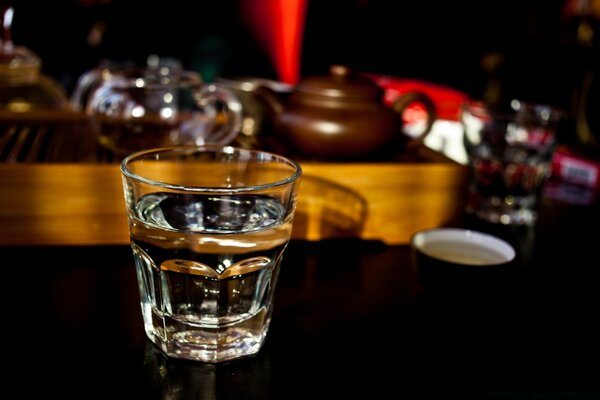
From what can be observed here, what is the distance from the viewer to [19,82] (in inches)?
56.6

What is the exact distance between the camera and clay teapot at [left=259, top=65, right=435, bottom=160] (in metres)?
1.00

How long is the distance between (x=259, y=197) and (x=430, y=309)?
11.6 inches

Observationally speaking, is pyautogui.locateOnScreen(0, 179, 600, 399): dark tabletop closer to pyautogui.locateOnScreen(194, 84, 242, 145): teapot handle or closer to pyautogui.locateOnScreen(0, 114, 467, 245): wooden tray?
pyautogui.locateOnScreen(0, 114, 467, 245): wooden tray

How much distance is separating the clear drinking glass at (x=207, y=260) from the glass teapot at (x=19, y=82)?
0.87 metres

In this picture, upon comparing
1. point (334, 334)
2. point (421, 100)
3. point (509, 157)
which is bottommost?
point (334, 334)

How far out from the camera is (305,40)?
152 inches

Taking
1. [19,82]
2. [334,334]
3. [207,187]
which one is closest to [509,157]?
[334,334]

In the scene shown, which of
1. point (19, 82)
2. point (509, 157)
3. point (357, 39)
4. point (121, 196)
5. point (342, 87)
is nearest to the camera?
point (121, 196)

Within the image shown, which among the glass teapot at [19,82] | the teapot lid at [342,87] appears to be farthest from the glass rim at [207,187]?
the glass teapot at [19,82]

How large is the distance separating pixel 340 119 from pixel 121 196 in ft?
1.16

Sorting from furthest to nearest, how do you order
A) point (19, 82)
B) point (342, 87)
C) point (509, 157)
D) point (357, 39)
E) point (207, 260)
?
point (357, 39) → point (19, 82) → point (509, 157) → point (342, 87) → point (207, 260)

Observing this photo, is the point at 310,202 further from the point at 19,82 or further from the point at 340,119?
the point at 19,82

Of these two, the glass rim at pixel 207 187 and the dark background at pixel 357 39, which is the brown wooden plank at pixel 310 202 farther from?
the dark background at pixel 357 39

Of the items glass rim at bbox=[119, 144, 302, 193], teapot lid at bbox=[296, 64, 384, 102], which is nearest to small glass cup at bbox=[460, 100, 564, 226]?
teapot lid at bbox=[296, 64, 384, 102]
